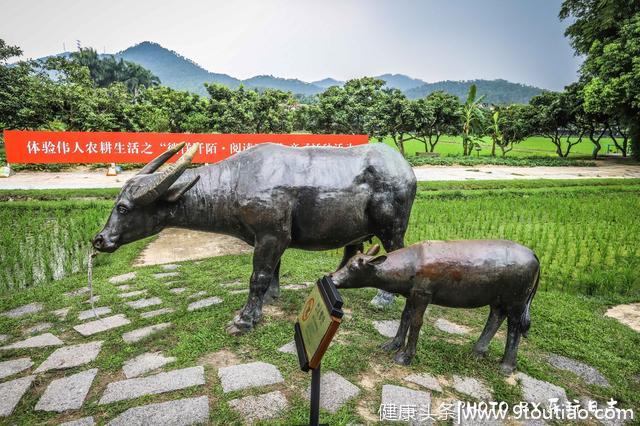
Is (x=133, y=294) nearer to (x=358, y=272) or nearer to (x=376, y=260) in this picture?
(x=358, y=272)

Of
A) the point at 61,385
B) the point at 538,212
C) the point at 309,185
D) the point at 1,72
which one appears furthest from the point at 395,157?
the point at 1,72

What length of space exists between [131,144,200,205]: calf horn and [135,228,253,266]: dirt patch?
3.04m

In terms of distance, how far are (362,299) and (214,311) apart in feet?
5.73

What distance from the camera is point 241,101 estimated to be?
25938 millimetres

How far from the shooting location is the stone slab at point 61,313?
171 inches

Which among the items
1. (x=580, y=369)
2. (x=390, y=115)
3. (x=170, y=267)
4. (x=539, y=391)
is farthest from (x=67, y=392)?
(x=390, y=115)

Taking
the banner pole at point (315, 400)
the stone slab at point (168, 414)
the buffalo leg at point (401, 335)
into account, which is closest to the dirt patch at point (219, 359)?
the stone slab at point (168, 414)

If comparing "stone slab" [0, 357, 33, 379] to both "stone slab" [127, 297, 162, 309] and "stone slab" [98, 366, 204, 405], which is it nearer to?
"stone slab" [98, 366, 204, 405]

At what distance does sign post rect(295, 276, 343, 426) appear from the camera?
204 cm

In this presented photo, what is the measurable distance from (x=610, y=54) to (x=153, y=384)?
2636 centimetres

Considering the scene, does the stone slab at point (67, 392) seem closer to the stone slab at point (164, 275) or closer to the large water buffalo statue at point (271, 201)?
the large water buffalo statue at point (271, 201)

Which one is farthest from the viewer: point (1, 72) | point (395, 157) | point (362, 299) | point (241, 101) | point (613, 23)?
point (241, 101)

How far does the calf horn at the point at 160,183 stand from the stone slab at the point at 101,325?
1.39 meters

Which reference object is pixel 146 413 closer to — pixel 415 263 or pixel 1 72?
pixel 415 263
